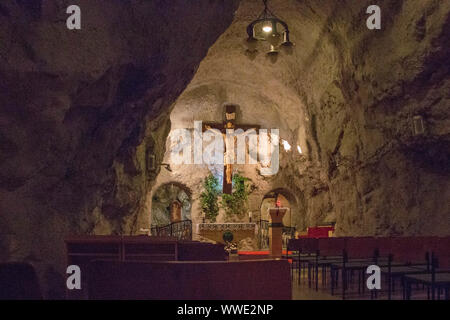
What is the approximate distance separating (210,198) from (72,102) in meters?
12.8

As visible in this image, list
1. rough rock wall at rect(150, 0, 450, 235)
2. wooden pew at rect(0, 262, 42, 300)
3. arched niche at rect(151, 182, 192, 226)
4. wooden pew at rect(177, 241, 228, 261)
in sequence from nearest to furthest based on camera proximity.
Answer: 1. wooden pew at rect(0, 262, 42, 300)
2. wooden pew at rect(177, 241, 228, 261)
3. rough rock wall at rect(150, 0, 450, 235)
4. arched niche at rect(151, 182, 192, 226)

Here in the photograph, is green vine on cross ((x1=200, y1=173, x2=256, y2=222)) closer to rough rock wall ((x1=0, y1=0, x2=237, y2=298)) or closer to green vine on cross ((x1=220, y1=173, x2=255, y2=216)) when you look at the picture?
green vine on cross ((x1=220, y1=173, x2=255, y2=216))

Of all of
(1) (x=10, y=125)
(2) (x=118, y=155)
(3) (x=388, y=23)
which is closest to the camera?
(1) (x=10, y=125)

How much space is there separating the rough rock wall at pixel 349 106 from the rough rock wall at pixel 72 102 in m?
3.83

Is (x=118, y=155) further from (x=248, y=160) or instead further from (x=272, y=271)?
(x=248, y=160)

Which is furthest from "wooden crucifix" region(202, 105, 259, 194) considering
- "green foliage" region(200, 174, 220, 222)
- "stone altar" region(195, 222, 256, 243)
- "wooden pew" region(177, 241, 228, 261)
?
"wooden pew" region(177, 241, 228, 261)

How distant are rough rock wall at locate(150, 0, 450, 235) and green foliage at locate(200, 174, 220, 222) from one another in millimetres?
420

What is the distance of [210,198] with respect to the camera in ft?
58.6

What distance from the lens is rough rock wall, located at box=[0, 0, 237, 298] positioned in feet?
15.5

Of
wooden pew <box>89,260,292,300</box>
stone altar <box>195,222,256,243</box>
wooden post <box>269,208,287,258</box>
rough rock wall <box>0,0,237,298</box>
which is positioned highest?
rough rock wall <box>0,0,237,298</box>

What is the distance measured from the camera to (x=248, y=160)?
61.2 ft

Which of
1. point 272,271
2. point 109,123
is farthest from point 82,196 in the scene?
point 272,271

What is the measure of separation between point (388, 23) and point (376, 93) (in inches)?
58.3

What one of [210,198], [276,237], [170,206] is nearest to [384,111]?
[276,237]
